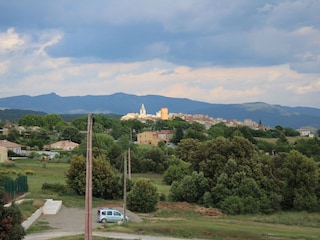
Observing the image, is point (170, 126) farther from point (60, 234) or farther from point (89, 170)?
point (89, 170)

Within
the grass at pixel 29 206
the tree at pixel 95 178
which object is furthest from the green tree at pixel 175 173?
the grass at pixel 29 206

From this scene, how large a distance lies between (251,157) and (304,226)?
14.2m

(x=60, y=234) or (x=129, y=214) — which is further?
(x=129, y=214)

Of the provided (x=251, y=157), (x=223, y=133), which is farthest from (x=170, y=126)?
(x=251, y=157)

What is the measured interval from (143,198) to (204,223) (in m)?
8.75

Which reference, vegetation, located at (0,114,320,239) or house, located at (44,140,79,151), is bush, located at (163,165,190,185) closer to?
vegetation, located at (0,114,320,239)

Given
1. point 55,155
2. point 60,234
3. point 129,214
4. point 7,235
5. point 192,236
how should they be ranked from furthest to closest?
1. point 55,155
2. point 129,214
3. point 192,236
4. point 60,234
5. point 7,235

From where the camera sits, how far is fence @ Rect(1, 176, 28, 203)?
3616 cm

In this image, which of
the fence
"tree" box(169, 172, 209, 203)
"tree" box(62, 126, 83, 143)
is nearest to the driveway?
the fence

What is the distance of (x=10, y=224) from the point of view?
18594mm

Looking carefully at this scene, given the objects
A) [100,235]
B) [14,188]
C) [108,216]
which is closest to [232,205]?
[108,216]

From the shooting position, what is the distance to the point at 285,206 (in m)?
51.1

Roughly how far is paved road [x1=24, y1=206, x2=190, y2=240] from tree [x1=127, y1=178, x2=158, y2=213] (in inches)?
146

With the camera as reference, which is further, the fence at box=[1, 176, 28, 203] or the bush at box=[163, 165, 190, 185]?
the bush at box=[163, 165, 190, 185]
